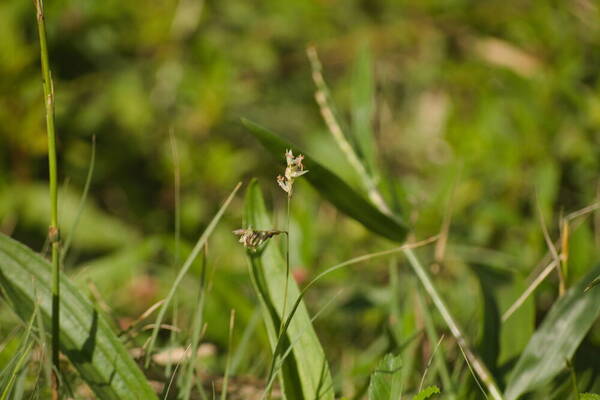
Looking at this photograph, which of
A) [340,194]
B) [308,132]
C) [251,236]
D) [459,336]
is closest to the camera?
[251,236]

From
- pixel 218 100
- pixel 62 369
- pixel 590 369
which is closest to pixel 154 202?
pixel 218 100

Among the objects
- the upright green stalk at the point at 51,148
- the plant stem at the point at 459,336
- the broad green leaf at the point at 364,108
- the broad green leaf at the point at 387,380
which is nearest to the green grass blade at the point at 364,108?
the broad green leaf at the point at 364,108

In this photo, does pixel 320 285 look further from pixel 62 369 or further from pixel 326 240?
pixel 62 369

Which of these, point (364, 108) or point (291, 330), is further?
point (364, 108)

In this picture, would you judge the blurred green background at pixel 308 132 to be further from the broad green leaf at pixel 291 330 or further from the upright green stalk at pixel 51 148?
the upright green stalk at pixel 51 148

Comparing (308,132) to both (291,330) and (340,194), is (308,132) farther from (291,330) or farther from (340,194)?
(291,330)

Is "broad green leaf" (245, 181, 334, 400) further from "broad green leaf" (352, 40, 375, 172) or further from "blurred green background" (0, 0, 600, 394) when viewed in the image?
"broad green leaf" (352, 40, 375, 172)

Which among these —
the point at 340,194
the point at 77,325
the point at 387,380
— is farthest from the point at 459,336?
the point at 77,325
